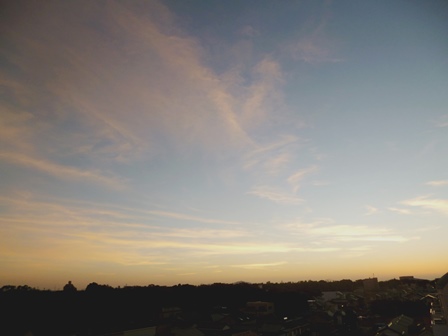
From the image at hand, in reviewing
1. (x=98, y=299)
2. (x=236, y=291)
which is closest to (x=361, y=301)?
(x=236, y=291)

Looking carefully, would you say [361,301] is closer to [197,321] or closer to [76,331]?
[197,321]

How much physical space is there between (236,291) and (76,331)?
51775 mm

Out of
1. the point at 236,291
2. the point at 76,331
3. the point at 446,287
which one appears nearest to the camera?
the point at 446,287

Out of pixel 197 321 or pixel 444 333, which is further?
pixel 197 321

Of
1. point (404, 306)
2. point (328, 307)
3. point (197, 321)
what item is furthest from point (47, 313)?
point (404, 306)

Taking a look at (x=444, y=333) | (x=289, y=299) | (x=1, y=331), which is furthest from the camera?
(x=289, y=299)

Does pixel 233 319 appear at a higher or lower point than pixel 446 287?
lower

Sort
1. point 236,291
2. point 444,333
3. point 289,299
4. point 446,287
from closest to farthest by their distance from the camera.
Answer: point 444,333
point 446,287
point 289,299
point 236,291

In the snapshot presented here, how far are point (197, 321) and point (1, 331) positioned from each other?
26342mm

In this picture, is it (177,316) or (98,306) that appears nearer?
(98,306)

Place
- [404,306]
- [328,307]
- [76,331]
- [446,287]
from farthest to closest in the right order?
[328,307], [404,306], [76,331], [446,287]

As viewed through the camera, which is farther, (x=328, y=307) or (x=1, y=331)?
(x=328, y=307)

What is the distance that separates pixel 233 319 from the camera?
4466cm

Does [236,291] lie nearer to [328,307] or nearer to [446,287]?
[328,307]
